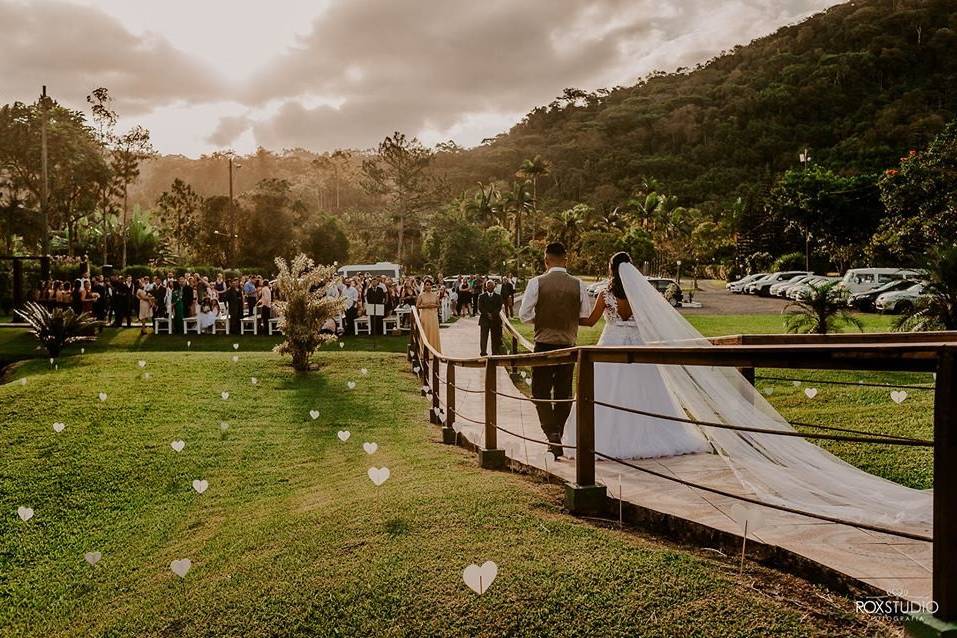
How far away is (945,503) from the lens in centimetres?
206

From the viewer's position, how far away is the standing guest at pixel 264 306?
1961 cm

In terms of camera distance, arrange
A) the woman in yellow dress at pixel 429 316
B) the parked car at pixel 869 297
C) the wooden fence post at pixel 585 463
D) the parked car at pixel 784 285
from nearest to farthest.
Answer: the wooden fence post at pixel 585 463, the woman in yellow dress at pixel 429 316, the parked car at pixel 869 297, the parked car at pixel 784 285

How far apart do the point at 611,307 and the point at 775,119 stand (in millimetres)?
105691

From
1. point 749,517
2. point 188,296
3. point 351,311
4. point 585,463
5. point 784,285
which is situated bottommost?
point 749,517

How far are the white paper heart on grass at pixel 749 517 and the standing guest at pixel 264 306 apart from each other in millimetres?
17598

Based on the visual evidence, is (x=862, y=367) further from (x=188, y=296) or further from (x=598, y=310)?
(x=188, y=296)

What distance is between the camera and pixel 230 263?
42.7m

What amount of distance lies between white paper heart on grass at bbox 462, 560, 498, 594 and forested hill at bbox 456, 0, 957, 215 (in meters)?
61.9

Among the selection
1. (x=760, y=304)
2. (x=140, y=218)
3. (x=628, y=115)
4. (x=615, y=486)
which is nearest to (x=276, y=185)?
(x=140, y=218)

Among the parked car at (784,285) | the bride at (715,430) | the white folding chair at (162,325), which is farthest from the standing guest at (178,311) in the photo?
the parked car at (784,285)

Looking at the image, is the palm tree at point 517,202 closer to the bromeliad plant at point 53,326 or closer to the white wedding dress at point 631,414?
the bromeliad plant at point 53,326

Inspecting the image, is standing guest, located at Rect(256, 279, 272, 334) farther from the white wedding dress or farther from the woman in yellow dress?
the white wedding dress

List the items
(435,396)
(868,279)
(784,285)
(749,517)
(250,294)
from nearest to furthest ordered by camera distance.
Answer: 1. (749,517)
2. (435,396)
3. (250,294)
4. (868,279)
5. (784,285)

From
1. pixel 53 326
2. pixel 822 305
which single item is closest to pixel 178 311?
pixel 53 326
